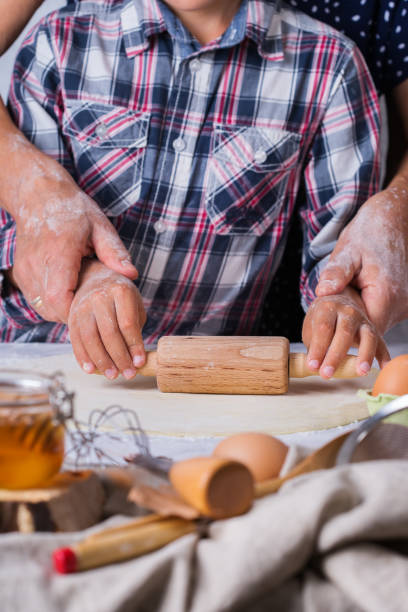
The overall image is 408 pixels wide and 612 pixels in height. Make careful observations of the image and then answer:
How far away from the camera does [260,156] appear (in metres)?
1.63

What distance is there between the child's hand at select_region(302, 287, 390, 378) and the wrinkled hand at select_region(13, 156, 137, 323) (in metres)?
0.33

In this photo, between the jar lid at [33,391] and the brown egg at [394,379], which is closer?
the jar lid at [33,391]

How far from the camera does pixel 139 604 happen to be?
1.41ft

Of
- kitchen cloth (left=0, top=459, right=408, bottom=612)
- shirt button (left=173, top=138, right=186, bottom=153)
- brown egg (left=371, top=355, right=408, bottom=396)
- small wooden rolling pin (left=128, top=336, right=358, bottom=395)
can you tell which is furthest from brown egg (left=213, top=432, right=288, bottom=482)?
shirt button (left=173, top=138, right=186, bottom=153)

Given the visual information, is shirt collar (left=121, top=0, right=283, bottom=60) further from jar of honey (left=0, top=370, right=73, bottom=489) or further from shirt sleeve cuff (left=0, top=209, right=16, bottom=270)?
jar of honey (left=0, top=370, right=73, bottom=489)

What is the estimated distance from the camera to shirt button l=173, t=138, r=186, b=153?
1.59m

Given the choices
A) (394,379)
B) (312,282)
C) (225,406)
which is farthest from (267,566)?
(312,282)

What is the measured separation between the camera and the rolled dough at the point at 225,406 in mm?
935

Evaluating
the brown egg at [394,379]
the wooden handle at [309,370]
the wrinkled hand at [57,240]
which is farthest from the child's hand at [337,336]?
the wrinkled hand at [57,240]

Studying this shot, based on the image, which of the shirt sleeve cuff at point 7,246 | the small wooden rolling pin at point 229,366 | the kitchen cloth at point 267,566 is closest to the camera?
the kitchen cloth at point 267,566

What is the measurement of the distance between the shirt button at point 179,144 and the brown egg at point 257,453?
41.9 inches

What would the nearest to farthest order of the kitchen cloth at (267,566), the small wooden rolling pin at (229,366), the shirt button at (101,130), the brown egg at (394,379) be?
the kitchen cloth at (267,566) → the brown egg at (394,379) → the small wooden rolling pin at (229,366) → the shirt button at (101,130)

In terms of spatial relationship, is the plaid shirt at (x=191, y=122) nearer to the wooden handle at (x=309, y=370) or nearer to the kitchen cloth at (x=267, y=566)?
the wooden handle at (x=309, y=370)

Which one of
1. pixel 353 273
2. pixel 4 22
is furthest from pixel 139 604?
Result: pixel 4 22
